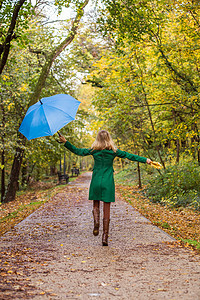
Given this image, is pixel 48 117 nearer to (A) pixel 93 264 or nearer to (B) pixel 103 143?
(B) pixel 103 143

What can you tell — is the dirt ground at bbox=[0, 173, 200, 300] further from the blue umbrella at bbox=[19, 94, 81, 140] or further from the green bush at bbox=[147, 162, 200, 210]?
the green bush at bbox=[147, 162, 200, 210]

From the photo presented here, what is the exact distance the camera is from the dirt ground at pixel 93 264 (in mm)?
3502

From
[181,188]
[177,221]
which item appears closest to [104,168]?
[177,221]

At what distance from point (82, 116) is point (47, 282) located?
15.9 meters

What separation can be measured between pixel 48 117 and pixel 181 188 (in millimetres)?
7341

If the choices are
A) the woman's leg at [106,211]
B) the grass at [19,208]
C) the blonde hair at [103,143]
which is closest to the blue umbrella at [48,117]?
the blonde hair at [103,143]

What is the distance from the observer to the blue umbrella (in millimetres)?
5426

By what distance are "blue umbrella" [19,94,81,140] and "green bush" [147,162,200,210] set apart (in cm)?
611

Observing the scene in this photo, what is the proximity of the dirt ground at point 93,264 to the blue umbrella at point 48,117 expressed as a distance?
2.07 m

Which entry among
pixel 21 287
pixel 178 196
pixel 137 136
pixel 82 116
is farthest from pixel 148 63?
pixel 21 287

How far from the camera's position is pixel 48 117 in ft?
18.0

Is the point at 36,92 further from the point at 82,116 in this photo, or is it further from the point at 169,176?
the point at 169,176

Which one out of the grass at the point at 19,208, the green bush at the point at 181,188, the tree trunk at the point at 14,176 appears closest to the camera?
the grass at the point at 19,208

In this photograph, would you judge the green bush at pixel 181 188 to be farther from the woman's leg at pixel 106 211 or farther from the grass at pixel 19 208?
the woman's leg at pixel 106 211
